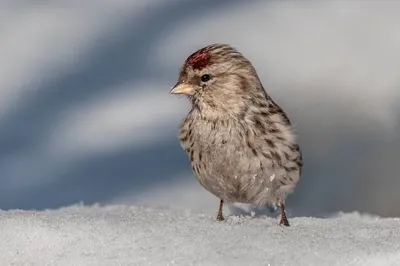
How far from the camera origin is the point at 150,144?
7422 millimetres

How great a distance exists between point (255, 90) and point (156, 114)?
267 cm

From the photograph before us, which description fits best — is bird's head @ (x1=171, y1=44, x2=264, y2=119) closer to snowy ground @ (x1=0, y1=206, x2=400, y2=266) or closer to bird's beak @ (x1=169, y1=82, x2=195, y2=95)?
bird's beak @ (x1=169, y1=82, x2=195, y2=95)

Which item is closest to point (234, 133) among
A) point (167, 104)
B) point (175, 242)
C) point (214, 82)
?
point (214, 82)

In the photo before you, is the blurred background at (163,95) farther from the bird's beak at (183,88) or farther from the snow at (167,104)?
the bird's beak at (183,88)

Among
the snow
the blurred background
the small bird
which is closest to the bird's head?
the small bird

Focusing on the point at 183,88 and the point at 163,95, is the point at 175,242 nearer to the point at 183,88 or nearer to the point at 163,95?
the point at 183,88

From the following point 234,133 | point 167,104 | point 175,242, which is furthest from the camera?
point 167,104

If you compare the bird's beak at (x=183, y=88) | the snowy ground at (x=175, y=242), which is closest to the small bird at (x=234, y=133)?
the bird's beak at (x=183, y=88)

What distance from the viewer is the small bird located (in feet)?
15.9

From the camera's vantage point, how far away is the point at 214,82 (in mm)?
4941

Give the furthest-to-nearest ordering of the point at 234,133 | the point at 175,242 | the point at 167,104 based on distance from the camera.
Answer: the point at 167,104, the point at 234,133, the point at 175,242

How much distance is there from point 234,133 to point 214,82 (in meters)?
0.23

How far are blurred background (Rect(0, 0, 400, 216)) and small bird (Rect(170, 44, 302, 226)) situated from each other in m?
1.11

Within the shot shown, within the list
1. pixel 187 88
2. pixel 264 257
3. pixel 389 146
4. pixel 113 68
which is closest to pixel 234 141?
pixel 187 88
